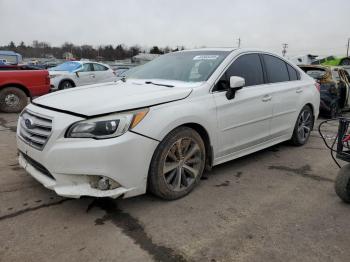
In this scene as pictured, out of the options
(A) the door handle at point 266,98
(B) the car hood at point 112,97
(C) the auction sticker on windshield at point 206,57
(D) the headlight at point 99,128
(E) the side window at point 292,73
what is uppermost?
(C) the auction sticker on windshield at point 206,57

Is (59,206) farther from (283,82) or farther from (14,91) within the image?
(14,91)

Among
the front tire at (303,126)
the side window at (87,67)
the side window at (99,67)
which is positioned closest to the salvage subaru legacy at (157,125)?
the front tire at (303,126)

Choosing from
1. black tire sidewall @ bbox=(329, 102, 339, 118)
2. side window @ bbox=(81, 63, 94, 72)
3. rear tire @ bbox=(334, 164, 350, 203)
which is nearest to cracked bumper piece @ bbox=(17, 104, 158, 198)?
rear tire @ bbox=(334, 164, 350, 203)

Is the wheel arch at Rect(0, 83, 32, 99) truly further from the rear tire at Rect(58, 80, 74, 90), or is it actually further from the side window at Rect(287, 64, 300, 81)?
the side window at Rect(287, 64, 300, 81)

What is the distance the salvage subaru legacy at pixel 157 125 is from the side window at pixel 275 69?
0.03 metres

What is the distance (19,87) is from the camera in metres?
9.74

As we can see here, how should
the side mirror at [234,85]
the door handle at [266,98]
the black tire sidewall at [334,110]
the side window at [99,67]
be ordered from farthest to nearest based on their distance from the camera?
the side window at [99,67] < the black tire sidewall at [334,110] < the door handle at [266,98] < the side mirror at [234,85]

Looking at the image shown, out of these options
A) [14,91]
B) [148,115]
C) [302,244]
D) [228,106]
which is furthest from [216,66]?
[14,91]

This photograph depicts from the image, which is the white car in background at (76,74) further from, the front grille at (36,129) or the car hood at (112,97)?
the front grille at (36,129)

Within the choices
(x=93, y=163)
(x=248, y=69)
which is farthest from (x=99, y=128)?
(x=248, y=69)

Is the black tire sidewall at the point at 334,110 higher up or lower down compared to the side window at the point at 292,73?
lower down

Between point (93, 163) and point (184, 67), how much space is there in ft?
6.52

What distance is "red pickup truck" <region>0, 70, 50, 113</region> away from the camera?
9.48m

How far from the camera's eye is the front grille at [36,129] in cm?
321
